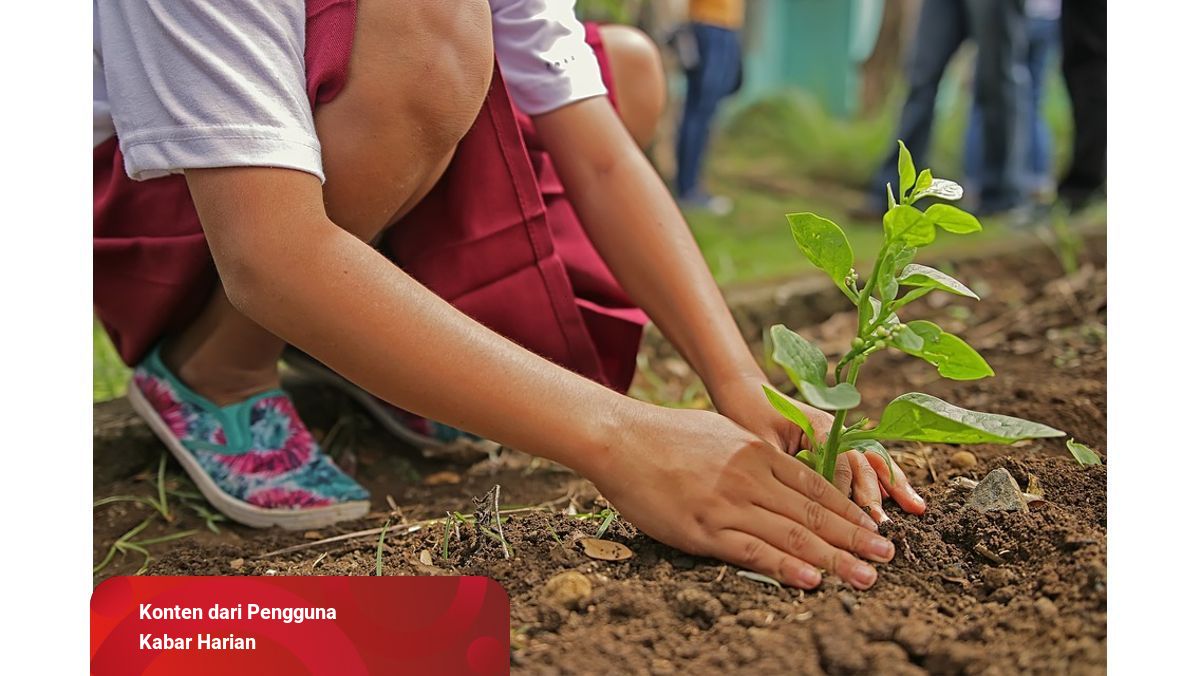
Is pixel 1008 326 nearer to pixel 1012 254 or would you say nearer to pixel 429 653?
pixel 1012 254

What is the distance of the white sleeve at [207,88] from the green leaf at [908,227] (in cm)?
52

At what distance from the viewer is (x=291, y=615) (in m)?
0.92

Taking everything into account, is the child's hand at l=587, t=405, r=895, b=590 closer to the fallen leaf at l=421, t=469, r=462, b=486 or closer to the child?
the child

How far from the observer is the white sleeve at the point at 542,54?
4.39 ft

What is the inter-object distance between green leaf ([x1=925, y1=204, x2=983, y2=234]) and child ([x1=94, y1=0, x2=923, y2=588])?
0.25 metres

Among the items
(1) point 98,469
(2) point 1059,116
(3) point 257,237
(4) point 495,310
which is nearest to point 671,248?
(4) point 495,310

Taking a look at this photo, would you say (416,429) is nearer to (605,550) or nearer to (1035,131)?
(605,550)

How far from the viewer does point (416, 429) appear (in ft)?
5.27

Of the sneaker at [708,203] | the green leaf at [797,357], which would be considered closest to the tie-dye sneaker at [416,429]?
the green leaf at [797,357]

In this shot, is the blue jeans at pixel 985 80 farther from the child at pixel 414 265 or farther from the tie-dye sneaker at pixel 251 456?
the tie-dye sneaker at pixel 251 456

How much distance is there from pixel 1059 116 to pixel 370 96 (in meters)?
4.75

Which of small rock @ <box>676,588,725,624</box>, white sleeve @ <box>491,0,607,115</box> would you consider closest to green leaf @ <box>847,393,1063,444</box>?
small rock @ <box>676,588,725,624</box>

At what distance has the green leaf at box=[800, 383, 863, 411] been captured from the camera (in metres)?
0.87

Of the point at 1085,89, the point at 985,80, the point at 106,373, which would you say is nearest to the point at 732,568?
the point at 106,373
